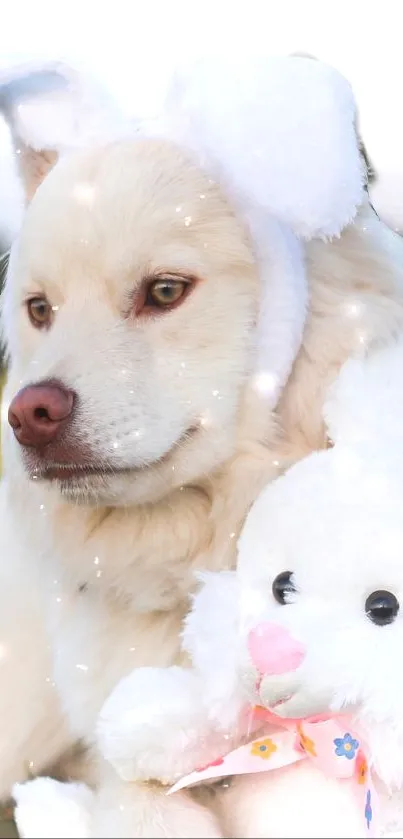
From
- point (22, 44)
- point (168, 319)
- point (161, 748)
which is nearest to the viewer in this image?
point (161, 748)

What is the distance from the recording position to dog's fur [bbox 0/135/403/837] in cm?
69

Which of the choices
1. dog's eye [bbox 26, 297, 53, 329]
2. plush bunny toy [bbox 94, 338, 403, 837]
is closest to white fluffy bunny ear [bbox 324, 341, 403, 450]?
plush bunny toy [bbox 94, 338, 403, 837]

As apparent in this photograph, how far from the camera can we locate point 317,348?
73 cm

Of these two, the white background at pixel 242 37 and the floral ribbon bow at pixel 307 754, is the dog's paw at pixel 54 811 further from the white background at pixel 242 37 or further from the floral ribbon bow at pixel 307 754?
the white background at pixel 242 37

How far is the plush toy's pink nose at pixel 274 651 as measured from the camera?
57 centimetres

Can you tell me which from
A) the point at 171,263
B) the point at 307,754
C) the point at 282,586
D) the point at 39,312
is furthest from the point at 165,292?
the point at 307,754

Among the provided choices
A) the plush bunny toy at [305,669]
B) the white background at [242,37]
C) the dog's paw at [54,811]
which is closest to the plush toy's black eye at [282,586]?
the plush bunny toy at [305,669]

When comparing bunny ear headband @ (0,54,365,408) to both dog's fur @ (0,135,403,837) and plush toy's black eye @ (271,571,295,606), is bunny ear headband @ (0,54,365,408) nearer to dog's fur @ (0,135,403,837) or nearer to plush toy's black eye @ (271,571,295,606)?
dog's fur @ (0,135,403,837)

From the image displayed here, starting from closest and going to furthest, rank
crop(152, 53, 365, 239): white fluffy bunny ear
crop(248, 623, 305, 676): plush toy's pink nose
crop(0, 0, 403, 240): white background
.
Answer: crop(248, 623, 305, 676): plush toy's pink nose → crop(152, 53, 365, 239): white fluffy bunny ear → crop(0, 0, 403, 240): white background

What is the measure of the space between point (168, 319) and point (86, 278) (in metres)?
0.08

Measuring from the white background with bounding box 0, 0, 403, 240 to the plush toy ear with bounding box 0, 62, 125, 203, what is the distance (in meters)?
0.06

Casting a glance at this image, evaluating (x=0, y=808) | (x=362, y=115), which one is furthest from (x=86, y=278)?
(x=0, y=808)

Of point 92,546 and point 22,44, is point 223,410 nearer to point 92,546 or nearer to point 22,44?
point 92,546

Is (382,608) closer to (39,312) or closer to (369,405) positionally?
(369,405)
